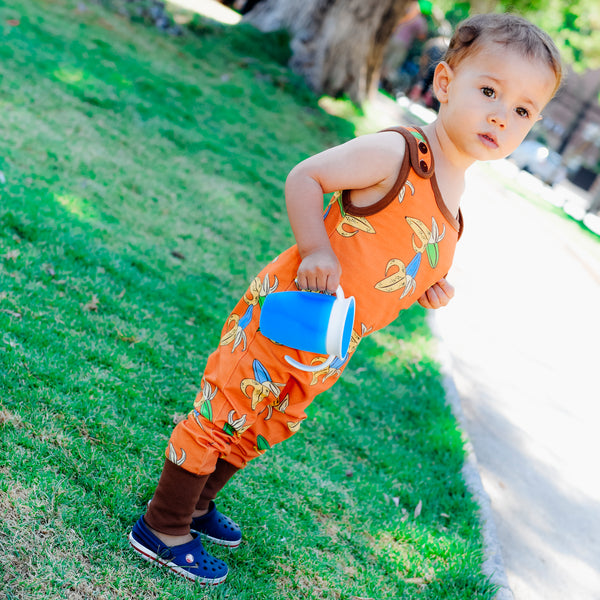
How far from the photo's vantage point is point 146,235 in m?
4.29

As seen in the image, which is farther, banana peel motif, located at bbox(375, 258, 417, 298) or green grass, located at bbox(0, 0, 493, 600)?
green grass, located at bbox(0, 0, 493, 600)

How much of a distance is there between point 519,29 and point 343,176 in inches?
25.2

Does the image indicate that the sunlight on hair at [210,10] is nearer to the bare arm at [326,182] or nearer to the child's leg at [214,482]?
the bare arm at [326,182]

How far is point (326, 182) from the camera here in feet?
5.80

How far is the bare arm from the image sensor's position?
5.67ft

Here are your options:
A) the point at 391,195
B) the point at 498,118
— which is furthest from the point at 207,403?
the point at 498,118

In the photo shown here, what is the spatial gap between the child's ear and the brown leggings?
1.30 metres

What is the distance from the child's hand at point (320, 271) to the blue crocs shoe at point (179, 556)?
87 cm

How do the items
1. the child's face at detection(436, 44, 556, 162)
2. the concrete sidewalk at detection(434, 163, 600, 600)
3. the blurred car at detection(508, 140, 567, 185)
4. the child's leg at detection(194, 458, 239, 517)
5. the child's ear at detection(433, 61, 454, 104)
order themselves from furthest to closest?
the blurred car at detection(508, 140, 567, 185), the concrete sidewalk at detection(434, 163, 600, 600), the child's leg at detection(194, 458, 239, 517), the child's ear at detection(433, 61, 454, 104), the child's face at detection(436, 44, 556, 162)

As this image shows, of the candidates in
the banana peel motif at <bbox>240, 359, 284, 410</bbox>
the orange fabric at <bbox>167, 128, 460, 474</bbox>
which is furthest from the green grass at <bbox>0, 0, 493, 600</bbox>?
the banana peel motif at <bbox>240, 359, 284, 410</bbox>

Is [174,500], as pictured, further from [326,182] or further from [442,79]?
[442,79]

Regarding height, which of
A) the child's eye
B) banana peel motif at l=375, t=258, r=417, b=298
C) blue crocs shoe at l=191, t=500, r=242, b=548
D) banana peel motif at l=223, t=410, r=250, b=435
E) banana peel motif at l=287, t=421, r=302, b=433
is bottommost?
blue crocs shoe at l=191, t=500, r=242, b=548

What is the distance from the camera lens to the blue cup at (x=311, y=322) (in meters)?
1.69

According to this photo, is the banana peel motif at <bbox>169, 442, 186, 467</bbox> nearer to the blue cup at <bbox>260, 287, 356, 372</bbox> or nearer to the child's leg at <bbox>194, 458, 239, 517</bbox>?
the child's leg at <bbox>194, 458, 239, 517</bbox>
